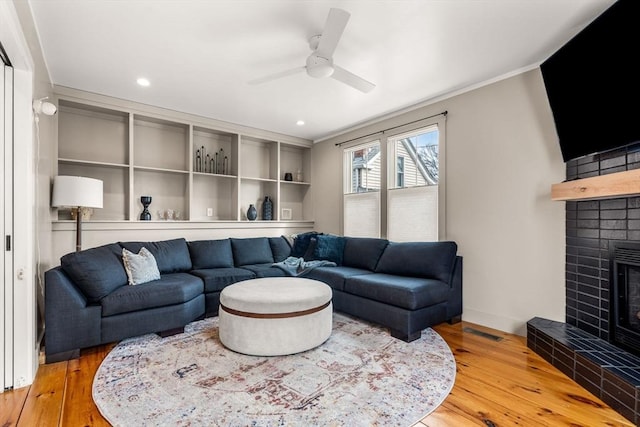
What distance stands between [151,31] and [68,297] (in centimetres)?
212

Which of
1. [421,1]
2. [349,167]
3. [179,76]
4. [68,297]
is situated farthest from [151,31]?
[349,167]

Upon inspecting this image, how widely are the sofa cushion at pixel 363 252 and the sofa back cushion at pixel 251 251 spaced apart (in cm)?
114

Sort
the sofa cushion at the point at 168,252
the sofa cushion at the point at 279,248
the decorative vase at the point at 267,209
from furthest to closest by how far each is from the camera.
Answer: the decorative vase at the point at 267,209
the sofa cushion at the point at 279,248
the sofa cushion at the point at 168,252

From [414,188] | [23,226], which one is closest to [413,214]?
[414,188]

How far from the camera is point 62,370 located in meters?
2.24

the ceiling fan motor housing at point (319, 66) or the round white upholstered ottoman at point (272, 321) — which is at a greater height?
the ceiling fan motor housing at point (319, 66)

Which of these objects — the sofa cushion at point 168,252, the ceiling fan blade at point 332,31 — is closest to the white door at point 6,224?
the sofa cushion at point 168,252

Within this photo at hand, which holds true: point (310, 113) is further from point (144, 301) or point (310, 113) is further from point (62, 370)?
point (62, 370)

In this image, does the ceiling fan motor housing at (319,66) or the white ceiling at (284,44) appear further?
the ceiling fan motor housing at (319,66)

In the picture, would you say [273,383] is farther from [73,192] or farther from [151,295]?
[73,192]

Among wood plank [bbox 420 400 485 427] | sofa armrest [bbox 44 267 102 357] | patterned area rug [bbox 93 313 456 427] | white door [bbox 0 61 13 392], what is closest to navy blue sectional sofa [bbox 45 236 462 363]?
sofa armrest [bbox 44 267 102 357]

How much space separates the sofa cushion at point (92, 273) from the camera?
255cm

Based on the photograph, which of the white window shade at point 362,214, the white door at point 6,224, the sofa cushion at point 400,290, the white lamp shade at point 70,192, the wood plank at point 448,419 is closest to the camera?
the wood plank at point 448,419

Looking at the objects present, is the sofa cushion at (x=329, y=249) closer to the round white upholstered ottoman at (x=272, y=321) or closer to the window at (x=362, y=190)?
the window at (x=362, y=190)
